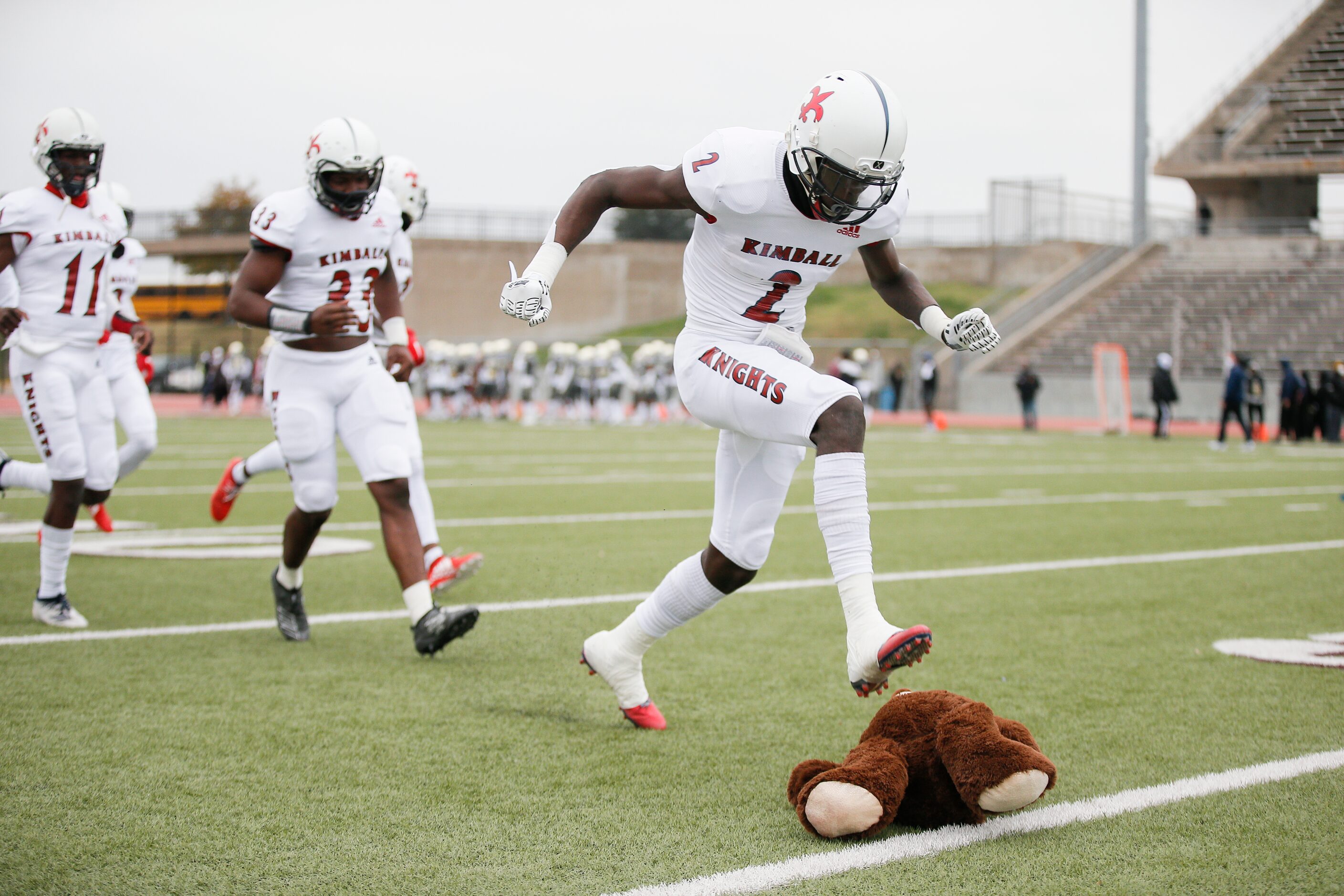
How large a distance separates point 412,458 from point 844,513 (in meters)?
3.30

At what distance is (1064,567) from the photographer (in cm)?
721

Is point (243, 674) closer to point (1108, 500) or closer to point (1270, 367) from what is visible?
point (1108, 500)

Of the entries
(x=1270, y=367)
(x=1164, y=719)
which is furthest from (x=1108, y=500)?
(x=1270, y=367)

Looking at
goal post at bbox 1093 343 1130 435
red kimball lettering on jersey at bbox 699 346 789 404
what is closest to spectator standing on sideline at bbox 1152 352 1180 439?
goal post at bbox 1093 343 1130 435

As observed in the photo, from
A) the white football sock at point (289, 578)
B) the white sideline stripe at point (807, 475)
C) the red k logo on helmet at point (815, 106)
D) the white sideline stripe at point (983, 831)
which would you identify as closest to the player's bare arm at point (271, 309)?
the white football sock at point (289, 578)

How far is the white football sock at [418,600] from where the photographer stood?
472 centimetres

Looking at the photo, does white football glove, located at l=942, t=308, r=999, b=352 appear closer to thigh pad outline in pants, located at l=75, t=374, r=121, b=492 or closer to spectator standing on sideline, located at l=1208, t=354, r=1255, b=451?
thigh pad outline in pants, located at l=75, t=374, r=121, b=492

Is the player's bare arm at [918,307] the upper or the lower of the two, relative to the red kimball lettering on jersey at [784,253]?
lower

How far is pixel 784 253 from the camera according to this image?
3631 millimetres

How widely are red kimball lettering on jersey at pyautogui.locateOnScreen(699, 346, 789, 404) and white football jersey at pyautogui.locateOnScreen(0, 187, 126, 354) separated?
12.3 feet

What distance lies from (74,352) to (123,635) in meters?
1.62

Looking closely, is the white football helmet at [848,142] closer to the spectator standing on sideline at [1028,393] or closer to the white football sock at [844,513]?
the white football sock at [844,513]

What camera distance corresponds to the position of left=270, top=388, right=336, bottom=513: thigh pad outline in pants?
5.04 metres

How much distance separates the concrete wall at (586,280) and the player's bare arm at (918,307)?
1707 inches
